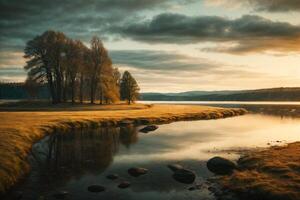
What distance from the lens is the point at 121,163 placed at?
1564 inches

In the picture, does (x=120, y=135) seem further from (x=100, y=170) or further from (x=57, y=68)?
(x=57, y=68)

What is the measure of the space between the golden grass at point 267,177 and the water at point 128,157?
2658 millimetres

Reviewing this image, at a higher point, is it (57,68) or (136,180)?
(57,68)

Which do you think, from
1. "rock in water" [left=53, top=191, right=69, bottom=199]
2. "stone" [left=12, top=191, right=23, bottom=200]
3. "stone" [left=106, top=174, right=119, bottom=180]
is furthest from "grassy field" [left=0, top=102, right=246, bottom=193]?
"stone" [left=106, top=174, right=119, bottom=180]

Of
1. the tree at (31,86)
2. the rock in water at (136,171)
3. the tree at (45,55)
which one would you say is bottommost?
the rock in water at (136,171)

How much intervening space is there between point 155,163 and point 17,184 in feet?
49.3

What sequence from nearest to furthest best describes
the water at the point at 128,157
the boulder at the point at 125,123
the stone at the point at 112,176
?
the water at the point at 128,157, the stone at the point at 112,176, the boulder at the point at 125,123

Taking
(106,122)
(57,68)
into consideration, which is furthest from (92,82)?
(106,122)

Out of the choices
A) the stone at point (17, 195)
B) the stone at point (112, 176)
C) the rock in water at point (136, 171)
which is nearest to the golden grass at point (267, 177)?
the rock in water at point (136, 171)

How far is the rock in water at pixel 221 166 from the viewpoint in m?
35.2

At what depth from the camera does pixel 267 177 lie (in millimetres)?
30922

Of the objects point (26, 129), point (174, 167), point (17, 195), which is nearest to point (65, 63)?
point (26, 129)

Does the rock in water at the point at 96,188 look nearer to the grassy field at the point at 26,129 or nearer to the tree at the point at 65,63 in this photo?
the grassy field at the point at 26,129

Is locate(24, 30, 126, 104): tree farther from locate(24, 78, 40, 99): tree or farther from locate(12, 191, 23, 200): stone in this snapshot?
locate(12, 191, 23, 200): stone
